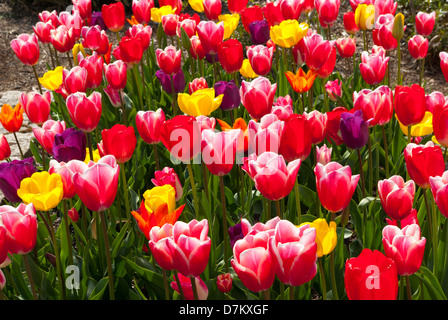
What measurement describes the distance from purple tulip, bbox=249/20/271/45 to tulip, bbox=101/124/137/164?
1.53 metres

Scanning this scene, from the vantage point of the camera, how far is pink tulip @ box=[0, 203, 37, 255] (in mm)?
1586

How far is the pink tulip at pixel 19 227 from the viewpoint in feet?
5.20

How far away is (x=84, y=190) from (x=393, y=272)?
85 centimetres

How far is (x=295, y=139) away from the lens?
1849 mm

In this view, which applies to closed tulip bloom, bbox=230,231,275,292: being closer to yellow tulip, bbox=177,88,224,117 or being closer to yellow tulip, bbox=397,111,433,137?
yellow tulip, bbox=177,88,224,117

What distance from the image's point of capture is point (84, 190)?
162 centimetres

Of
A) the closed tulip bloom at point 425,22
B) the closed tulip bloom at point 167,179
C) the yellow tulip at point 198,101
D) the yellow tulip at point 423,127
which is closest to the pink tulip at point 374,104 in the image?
the yellow tulip at point 423,127

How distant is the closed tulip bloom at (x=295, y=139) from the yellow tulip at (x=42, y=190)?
0.71 meters

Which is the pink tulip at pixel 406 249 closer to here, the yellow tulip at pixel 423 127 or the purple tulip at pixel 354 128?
the purple tulip at pixel 354 128

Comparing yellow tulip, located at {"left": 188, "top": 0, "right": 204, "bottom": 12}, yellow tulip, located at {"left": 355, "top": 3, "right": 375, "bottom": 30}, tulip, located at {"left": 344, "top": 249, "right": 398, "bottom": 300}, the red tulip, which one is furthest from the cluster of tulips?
yellow tulip, located at {"left": 188, "top": 0, "right": 204, "bottom": 12}

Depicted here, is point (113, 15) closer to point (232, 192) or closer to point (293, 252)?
point (232, 192)
